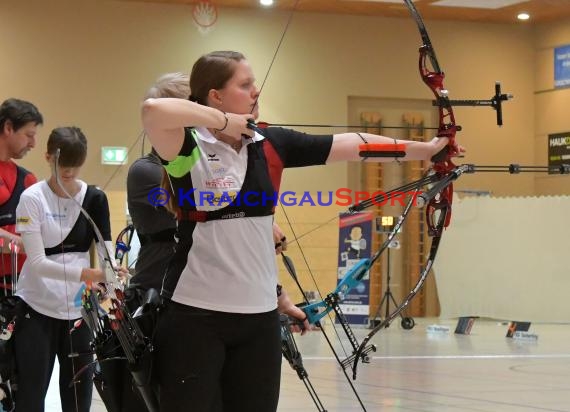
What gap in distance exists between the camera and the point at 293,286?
13.7m

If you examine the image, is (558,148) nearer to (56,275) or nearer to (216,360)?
(56,275)

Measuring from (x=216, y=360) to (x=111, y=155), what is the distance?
11481 mm

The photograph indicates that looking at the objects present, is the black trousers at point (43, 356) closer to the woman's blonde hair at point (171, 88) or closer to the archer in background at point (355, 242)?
the woman's blonde hair at point (171, 88)

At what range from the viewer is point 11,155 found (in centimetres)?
371

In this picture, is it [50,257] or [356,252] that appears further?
[356,252]

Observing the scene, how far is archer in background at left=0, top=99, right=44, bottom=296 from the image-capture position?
365 cm

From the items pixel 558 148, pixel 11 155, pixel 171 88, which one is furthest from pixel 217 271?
pixel 558 148

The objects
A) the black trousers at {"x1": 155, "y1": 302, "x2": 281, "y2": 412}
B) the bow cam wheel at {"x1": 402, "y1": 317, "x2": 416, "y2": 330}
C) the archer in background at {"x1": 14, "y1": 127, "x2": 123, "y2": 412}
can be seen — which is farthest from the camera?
the bow cam wheel at {"x1": 402, "y1": 317, "x2": 416, "y2": 330}

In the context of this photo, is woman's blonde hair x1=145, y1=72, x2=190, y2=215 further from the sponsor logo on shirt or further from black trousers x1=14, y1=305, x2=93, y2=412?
black trousers x1=14, y1=305, x2=93, y2=412

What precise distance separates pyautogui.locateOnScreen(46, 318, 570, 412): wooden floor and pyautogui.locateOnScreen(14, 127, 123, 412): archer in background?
197cm

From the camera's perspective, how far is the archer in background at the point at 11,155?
3646mm

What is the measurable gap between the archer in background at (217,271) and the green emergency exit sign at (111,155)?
442 inches

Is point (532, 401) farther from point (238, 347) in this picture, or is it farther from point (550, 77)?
point (550, 77)

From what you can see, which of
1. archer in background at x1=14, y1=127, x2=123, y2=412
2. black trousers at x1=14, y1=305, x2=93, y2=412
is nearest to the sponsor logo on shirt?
archer in background at x1=14, y1=127, x2=123, y2=412
